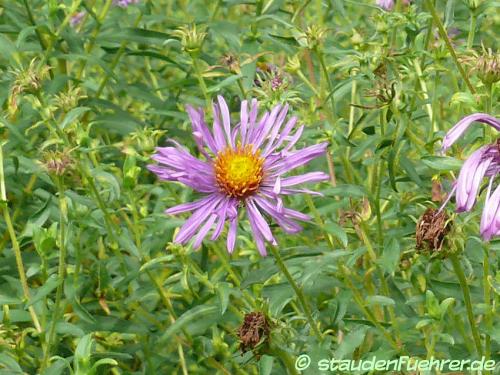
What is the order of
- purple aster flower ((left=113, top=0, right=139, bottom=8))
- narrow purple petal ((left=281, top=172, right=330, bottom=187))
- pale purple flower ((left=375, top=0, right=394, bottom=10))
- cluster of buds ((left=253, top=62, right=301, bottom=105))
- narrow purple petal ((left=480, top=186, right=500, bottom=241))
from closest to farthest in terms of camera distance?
narrow purple petal ((left=480, top=186, right=500, bottom=241))
narrow purple petal ((left=281, top=172, right=330, bottom=187))
cluster of buds ((left=253, top=62, right=301, bottom=105))
pale purple flower ((left=375, top=0, right=394, bottom=10))
purple aster flower ((left=113, top=0, right=139, bottom=8))

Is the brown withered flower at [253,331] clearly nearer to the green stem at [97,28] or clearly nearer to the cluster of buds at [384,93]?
the cluster of buds at [384,93]

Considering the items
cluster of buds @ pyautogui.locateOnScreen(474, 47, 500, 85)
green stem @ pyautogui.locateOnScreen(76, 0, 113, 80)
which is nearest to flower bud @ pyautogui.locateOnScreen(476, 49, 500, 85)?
cluster of buds @ pyautogui.locateOnScreen(474, 47, 500, 85)

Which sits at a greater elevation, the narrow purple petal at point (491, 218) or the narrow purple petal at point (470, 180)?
the narrow purple petal at point (470, 180)

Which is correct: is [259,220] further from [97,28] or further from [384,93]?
[97,28]

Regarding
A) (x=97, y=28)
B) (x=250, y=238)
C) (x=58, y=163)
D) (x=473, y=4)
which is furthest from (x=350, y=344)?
(x=97, y=28)

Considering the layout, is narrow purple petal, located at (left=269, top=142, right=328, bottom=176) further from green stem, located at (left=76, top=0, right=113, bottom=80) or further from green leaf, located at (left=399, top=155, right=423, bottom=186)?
green stem, located at (left=76, top=0, right=113, bottom=80)

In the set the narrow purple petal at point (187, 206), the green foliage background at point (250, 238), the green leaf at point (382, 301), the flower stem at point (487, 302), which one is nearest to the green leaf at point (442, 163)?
the green foliage background at point (250, 238)

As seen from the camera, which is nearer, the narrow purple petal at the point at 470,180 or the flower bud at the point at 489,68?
the narrow purple petal at the point at 470,180
